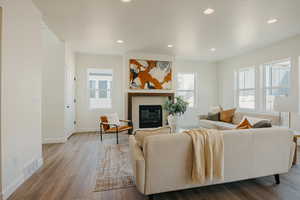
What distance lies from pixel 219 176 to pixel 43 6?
12.0ft

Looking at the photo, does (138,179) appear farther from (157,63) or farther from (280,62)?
(280,62)

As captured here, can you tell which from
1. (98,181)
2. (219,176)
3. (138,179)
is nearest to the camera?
(138,179)

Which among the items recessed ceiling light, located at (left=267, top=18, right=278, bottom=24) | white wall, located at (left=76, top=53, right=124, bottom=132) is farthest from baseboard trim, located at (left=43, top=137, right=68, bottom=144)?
recessed ceiling light, located at (left=267, top=18, right=278, bottom=24)

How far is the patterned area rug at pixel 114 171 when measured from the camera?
2164 millimetres

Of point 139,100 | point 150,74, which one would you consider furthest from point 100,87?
point 150,74

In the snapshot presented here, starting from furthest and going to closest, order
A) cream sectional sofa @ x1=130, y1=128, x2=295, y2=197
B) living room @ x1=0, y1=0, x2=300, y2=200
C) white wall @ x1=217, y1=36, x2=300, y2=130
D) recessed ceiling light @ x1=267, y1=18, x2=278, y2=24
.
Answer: white wall @ x1=217, y1=36, x2=300, y2=130
recessed ceiling light @ x1=267, y1=18, x2=278, y2=24
living room @ x1=0, y1=0, x2=300, y2=200
cream sectional sofa @ x1=130, y1=128, x2=295, y2=197

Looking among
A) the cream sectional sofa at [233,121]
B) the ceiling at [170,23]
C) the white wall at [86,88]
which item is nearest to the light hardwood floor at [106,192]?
the cream sectional sofa at [233,121]

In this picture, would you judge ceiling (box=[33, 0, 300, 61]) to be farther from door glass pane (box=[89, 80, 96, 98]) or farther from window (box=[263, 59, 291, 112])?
door glass pane (box=[89, 80, 96, 98])

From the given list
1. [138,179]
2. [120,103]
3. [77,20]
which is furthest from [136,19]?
[120,103]

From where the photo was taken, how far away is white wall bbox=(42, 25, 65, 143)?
4.21m

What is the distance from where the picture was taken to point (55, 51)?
4238 millimetres

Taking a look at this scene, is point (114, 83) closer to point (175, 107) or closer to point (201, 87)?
point (175, 107)

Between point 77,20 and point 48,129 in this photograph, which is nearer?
point 77,20

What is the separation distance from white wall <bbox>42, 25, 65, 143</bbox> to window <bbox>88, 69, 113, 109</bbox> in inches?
59.3
